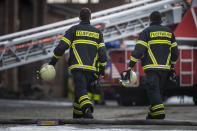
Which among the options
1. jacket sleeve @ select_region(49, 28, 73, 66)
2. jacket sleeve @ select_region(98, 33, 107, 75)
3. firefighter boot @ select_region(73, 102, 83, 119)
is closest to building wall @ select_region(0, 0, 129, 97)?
jacket sleeve @ select_region(98, 33, 107, 75)

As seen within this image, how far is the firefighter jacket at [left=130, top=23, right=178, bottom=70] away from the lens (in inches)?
269

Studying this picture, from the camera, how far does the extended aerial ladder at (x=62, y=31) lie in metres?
12.7

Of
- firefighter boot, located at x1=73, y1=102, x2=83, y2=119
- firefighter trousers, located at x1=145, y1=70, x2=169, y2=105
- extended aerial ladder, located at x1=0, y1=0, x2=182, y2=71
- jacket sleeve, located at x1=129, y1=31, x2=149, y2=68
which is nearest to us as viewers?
firefighter boot, located at x1=73, y1=102, x2=83, y2=119

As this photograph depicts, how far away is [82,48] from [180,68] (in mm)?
6332

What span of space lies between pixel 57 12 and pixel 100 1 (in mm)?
11570

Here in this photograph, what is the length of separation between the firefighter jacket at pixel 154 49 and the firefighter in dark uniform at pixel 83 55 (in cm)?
57

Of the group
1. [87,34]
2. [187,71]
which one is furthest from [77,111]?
[187,71]

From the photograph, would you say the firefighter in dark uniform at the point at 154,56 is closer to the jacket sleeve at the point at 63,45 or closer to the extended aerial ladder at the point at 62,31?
the jacket sleeve at the point at 63,45

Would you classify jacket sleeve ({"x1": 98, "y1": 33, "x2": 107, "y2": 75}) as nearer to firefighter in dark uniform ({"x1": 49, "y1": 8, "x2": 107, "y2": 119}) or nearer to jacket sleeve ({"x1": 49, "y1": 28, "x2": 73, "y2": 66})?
firefighter in dark uniform ({"x1": 49, "y1": 8, "x2": 107, "y2": 119})

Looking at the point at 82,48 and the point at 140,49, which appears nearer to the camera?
the point at 82,48

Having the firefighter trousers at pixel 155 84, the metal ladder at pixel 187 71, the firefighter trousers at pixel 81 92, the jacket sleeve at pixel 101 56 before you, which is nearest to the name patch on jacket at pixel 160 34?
the firefighter trousers at pixel 155 84

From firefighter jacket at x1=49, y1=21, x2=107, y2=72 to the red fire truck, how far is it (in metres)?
5.73

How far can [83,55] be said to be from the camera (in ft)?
21.8

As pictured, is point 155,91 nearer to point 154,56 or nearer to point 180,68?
point 154,56
